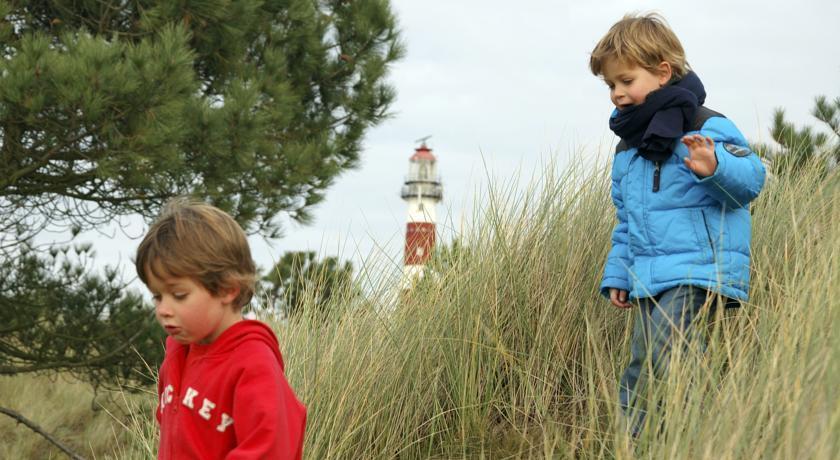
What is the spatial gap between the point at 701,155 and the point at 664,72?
402mm

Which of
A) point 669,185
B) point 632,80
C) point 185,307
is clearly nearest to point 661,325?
point 669,185

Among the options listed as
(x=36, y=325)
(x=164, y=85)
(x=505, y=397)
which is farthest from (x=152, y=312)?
(x=505, y=397)

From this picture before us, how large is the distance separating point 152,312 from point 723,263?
572cm

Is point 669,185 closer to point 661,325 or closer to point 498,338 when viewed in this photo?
point 661,325

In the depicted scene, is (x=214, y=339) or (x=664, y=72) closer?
(x=214, y=339)

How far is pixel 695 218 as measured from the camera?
3.04 m

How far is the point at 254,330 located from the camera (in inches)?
86.0

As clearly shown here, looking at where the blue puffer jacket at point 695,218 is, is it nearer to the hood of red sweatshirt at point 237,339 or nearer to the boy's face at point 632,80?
the boy's face at point 632,80

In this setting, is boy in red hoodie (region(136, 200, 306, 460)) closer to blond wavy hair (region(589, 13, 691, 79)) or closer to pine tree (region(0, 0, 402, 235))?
blond wavy hair (region(589, 13, 691, 79))

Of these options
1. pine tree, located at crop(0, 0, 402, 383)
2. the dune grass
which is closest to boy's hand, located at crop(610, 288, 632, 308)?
the dune grass

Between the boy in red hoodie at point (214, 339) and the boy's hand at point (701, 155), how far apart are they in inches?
52.6

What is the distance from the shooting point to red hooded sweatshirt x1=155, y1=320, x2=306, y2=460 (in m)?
2.03

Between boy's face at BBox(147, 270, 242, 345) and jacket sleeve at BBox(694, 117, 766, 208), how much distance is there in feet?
4.89

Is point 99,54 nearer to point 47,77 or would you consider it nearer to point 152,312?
point 47,77
